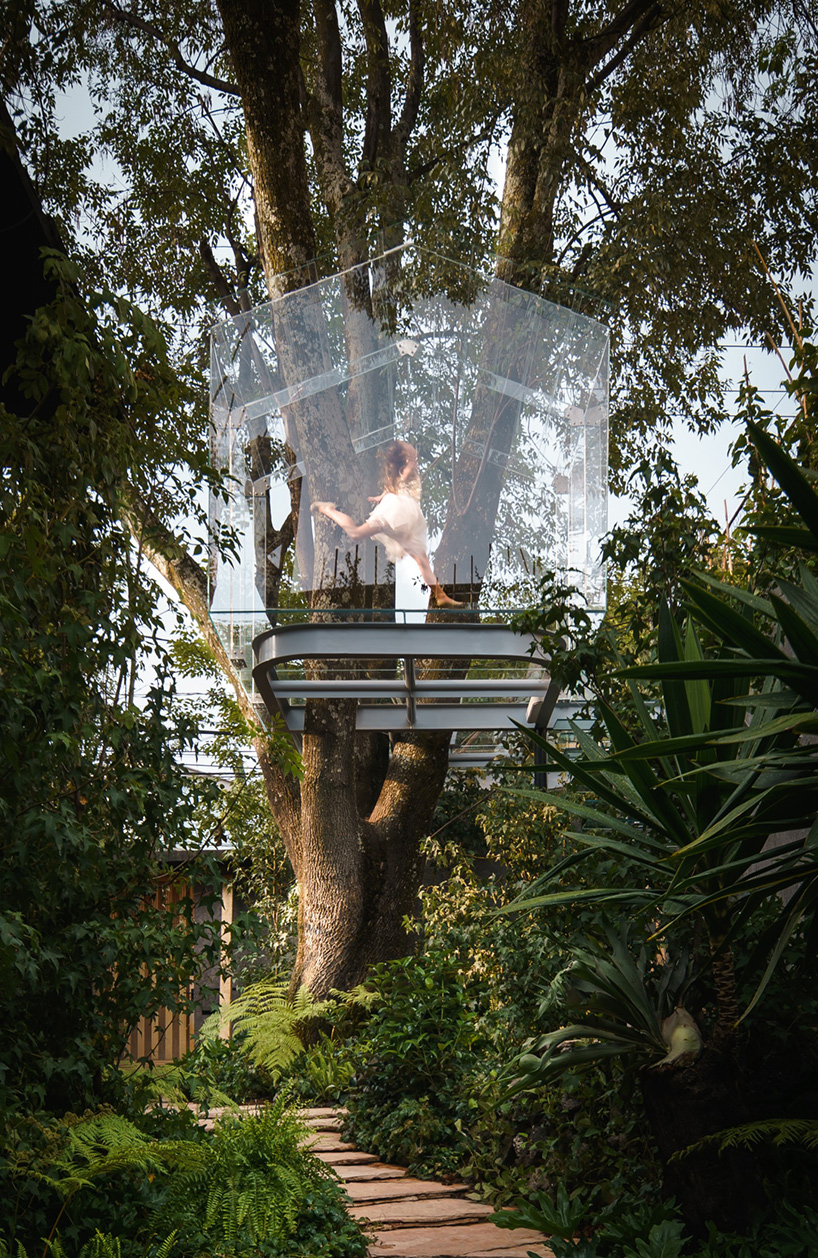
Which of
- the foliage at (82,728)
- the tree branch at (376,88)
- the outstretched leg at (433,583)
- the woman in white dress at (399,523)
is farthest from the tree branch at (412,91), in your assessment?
the foliage at (82,728)

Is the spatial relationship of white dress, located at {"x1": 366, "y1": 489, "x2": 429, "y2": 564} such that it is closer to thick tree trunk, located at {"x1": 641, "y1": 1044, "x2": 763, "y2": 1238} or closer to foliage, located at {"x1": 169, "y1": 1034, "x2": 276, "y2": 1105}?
thick tree trunk, located at {"x1": 641, "y1": 1044, "x2": 763, "y2": 1238}

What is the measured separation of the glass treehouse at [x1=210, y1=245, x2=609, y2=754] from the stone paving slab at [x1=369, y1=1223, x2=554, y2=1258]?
2.77 metres

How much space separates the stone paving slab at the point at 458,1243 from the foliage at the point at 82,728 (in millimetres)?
1400

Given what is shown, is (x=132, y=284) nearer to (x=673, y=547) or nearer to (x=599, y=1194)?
(x=673, y=547)

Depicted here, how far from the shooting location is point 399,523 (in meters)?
5.56

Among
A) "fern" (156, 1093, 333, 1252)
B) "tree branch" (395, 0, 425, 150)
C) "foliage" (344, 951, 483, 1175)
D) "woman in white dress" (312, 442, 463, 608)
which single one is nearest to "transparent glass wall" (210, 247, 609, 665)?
"woman in white dress" (312, 442, 463, 608)

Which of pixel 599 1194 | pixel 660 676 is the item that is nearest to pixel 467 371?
pixel 660 676

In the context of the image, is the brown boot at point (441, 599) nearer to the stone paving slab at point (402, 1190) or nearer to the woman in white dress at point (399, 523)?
the woman in white dress at point (399, 523)

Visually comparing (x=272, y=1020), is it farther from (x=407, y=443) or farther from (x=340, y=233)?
(x=340, y=233)

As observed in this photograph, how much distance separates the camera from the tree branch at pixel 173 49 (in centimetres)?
849

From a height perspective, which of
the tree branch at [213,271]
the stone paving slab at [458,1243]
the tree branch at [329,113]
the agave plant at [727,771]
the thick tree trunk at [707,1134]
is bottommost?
the stone paving slab at [458,1243]

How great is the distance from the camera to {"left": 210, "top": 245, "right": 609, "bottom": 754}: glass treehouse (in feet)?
18.3

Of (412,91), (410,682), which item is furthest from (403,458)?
(412,91)

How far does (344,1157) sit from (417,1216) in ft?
3.61
